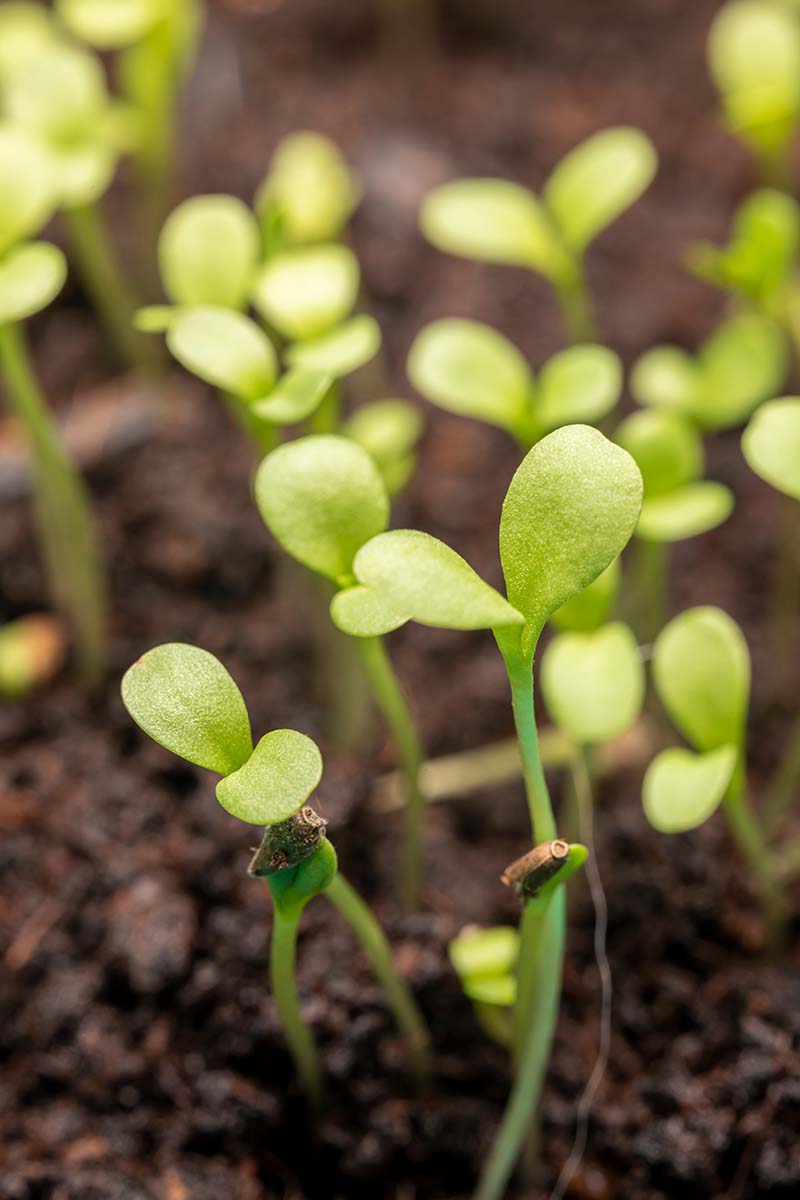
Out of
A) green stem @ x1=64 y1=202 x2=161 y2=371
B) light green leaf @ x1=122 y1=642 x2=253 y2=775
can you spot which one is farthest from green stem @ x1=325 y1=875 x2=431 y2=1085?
green stem @ x1=64 y1=202 x2=161 y2=371

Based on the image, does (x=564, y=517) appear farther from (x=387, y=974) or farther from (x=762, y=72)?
(x=762, y=72)

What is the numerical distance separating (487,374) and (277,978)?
0.47 meters

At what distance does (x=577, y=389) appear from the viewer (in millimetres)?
855

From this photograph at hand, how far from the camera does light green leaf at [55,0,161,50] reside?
3.66 ft

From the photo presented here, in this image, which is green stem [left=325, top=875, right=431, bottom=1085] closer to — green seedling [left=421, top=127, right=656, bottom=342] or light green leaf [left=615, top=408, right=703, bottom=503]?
light green leaf [left=615, top=408, right=703, bottom=503]

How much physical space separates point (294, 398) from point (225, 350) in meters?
0.07

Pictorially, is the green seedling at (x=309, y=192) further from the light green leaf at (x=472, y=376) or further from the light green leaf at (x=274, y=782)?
the light green leaf at (x=274, y=782)

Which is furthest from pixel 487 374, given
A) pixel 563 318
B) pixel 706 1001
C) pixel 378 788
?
pixel 563 318

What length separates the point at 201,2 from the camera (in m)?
1.90

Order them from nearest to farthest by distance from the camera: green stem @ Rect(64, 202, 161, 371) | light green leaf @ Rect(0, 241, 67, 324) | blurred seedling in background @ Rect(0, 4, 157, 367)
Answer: light green leaf @ Rect(0, 241, 67, 324) → blurred seedling in background @ Rect(0, 4, 157, 367) → green stem @ Rect(64, 202, 161, 371)

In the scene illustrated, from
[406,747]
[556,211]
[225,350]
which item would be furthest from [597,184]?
[406,747]

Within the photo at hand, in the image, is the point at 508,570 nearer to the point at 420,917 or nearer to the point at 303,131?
the point at 420,917

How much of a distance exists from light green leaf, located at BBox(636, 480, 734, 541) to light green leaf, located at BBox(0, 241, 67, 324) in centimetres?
44

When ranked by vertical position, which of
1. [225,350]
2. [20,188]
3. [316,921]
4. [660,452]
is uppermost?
[20,188]
